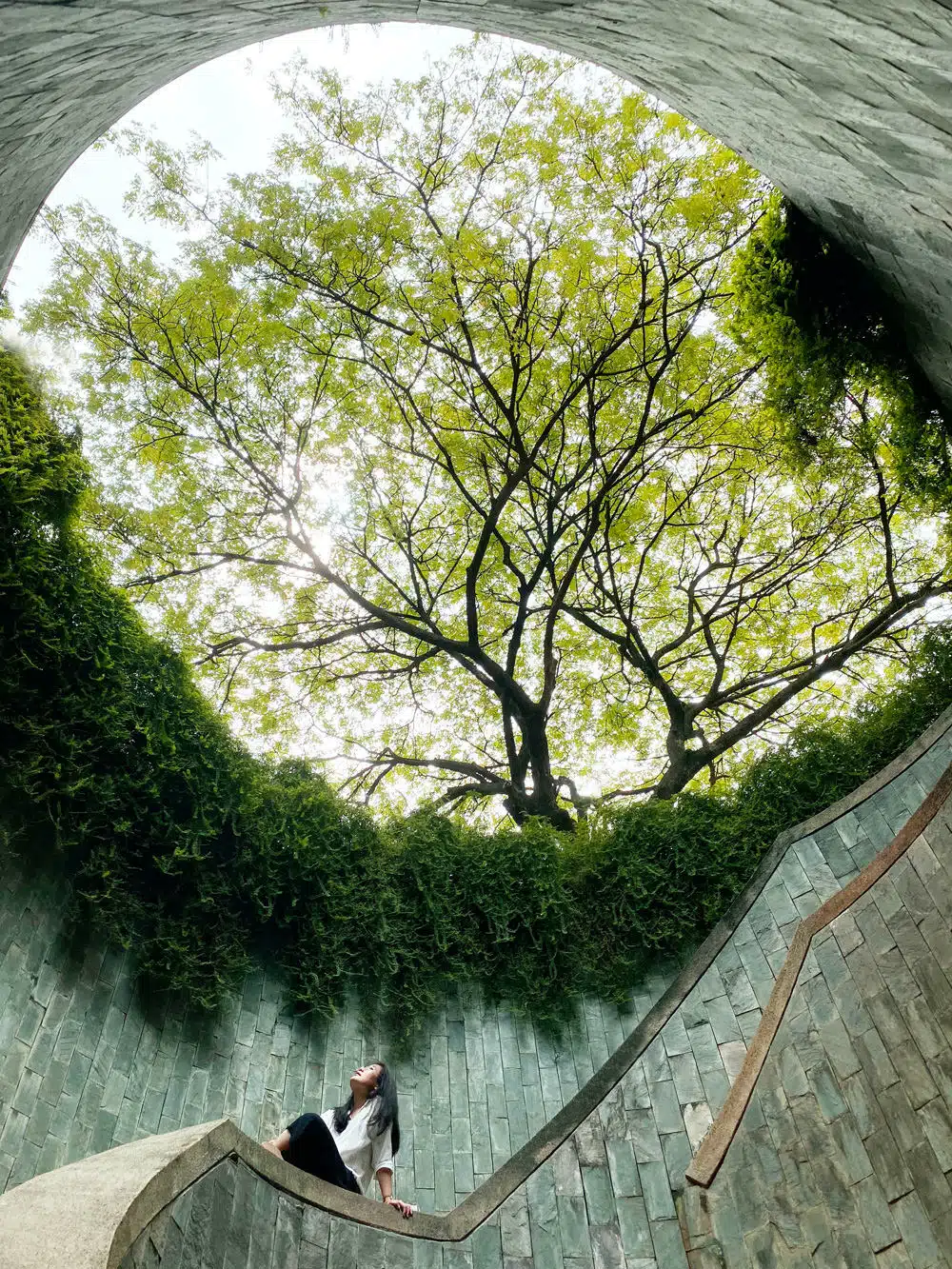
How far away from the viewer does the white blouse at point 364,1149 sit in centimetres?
472

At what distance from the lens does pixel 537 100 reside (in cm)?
840

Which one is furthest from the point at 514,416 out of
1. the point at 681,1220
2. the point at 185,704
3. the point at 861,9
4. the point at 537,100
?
the point at 681,1220

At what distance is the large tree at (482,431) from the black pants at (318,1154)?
206 inches

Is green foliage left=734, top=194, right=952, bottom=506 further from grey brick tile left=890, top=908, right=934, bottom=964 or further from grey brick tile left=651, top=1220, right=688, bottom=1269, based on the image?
grey brick tile left=651, top=1220, right=688, bottom=1269

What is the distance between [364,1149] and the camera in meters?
4.74

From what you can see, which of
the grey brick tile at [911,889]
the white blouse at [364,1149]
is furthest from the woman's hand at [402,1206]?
the grey brick tile at [911,889]

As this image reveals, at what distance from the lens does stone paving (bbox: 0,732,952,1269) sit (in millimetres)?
4078

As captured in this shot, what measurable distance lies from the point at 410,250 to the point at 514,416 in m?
1.99

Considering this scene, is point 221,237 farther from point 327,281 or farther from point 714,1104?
point 714,1104

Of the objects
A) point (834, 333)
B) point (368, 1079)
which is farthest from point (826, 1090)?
point (834, 333)

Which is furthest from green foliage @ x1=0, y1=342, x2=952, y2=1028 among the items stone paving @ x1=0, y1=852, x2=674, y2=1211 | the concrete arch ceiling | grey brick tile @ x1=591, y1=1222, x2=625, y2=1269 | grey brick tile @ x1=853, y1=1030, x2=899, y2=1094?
grey brick tile @ x1=853, y1=1030, x2=899, y2=1094

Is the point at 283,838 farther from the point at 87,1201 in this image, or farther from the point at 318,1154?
the point at 87,1201

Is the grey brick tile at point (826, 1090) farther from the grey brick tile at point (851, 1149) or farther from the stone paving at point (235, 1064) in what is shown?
the stone paving at point (235, 1064)

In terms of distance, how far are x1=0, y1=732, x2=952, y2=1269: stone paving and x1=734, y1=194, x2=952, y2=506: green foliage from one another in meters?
2.91
